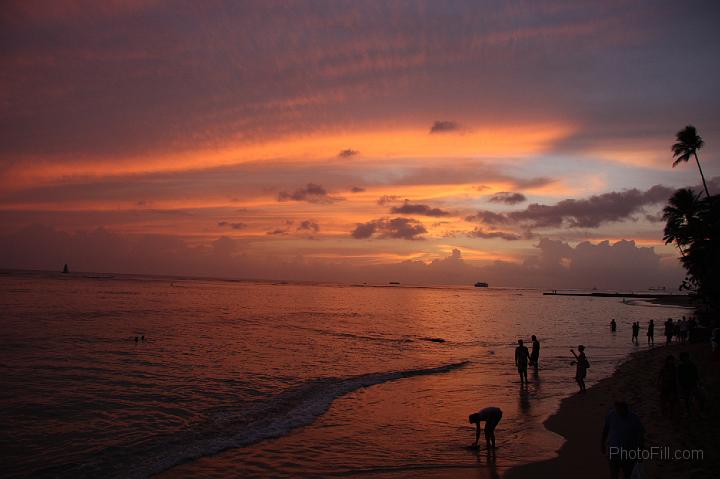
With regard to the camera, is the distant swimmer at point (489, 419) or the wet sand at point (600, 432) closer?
the wet sand at point (600, 432)

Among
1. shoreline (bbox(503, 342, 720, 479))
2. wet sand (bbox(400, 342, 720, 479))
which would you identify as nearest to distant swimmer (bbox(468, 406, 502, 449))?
wet sand (bbox(400, 342, 720, 479))

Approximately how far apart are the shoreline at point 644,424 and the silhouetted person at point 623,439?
5.75 ft

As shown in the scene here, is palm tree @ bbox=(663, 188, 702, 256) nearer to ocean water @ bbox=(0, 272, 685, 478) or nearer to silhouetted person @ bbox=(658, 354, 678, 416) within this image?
ocean water @ bbox=(0, 272, 685, 478)

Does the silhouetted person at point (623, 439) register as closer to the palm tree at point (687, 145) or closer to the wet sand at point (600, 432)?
the wet sand at point (600, 432)

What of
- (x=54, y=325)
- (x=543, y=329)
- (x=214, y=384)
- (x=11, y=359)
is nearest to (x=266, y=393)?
(x=214, y=384)

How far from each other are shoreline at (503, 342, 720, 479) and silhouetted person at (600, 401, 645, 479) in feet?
5.75

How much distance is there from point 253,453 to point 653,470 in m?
9.59

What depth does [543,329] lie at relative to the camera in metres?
53.0

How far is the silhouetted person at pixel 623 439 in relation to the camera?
8.50 metres

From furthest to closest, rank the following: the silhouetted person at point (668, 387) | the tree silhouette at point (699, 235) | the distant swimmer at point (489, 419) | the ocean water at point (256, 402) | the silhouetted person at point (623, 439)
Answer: the tree silhouette at point (699, 235), the silhouetted person at point (668, 387), the distant swimmer at point (489, 419), the ocean water at point (256, 402), the silhouetted person at point (623, 439)

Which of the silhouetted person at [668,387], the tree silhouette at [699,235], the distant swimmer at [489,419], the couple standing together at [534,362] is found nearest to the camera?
the distant swimmer at [489,419]

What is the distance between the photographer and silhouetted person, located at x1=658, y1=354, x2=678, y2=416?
13.3 metres

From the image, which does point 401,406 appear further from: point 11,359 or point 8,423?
point 11,359

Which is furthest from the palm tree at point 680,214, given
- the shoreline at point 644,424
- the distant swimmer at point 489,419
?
the distant swimmer at point 489,419
